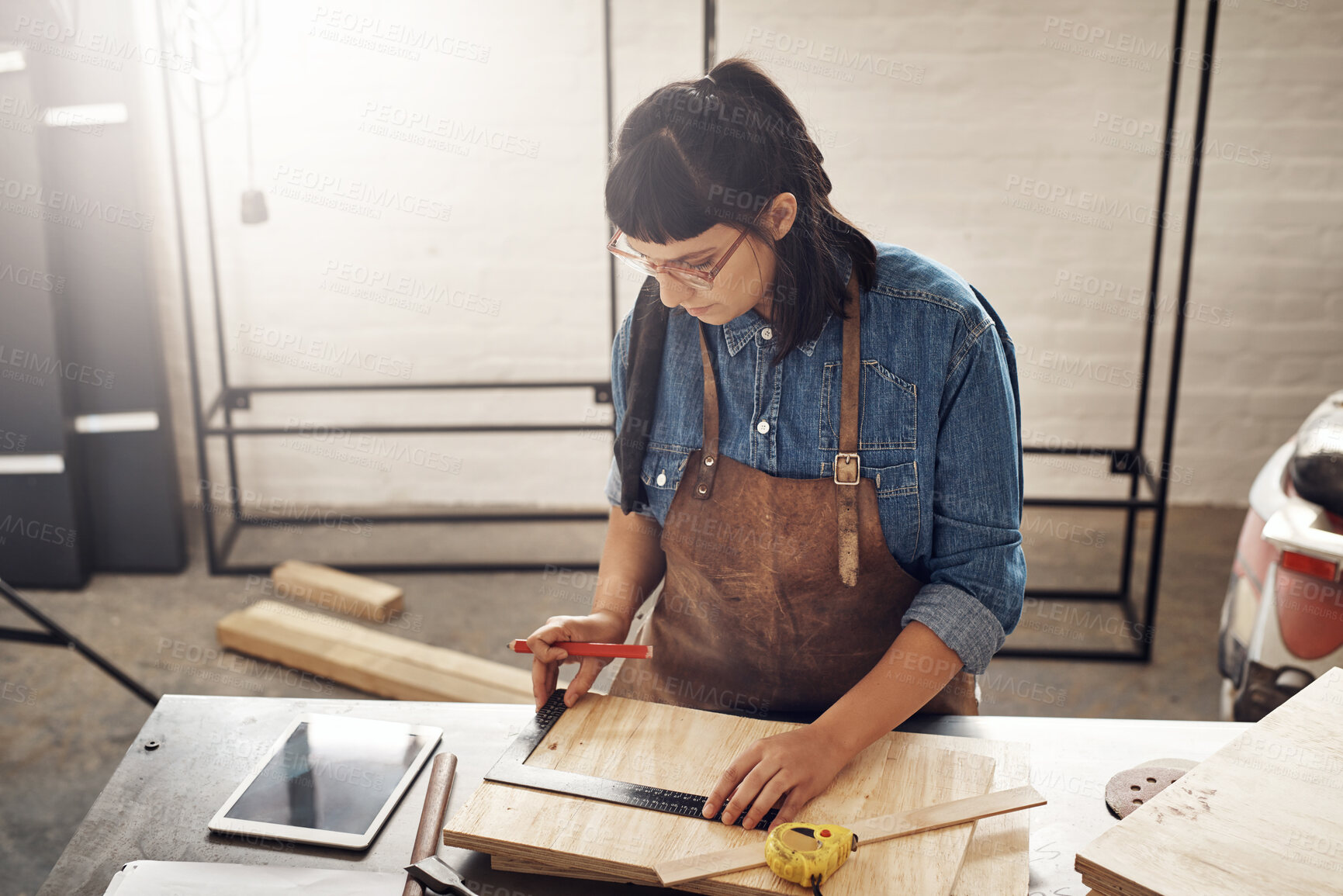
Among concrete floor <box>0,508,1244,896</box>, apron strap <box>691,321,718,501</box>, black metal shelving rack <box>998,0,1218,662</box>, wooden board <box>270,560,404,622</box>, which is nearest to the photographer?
apron strap <box>691,321,718,501</box>

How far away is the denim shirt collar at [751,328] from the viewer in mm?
1295

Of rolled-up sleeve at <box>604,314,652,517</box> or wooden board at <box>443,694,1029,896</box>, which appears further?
rolled-up sleeve at <box>604,314,652,517</box>

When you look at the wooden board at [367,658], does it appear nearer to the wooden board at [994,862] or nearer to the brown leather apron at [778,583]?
the brown leather apron at [778,583]

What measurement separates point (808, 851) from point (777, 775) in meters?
0.12

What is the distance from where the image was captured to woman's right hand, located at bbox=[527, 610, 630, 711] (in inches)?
49.8

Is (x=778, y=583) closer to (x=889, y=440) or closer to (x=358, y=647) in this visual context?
(x=889, y=440)

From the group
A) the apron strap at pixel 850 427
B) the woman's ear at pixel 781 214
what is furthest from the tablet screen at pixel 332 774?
the woman's ear at pixel 781 214

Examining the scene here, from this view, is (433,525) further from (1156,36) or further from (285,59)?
(1156,36)

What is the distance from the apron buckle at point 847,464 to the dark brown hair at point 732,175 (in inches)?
6.4

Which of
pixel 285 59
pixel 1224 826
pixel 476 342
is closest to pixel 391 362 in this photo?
pixel 476 342

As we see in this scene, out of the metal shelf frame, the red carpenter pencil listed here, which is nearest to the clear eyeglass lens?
the red carpenter pencil

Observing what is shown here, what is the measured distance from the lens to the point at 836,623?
138 centimetres

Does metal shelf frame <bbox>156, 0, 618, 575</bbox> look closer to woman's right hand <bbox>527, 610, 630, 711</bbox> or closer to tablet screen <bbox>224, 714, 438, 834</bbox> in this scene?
woman's right hand <bbox>527, 610, 630, 711</bbox>

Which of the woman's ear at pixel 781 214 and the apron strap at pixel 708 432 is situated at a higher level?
the woman's ear at pixel 781 214
